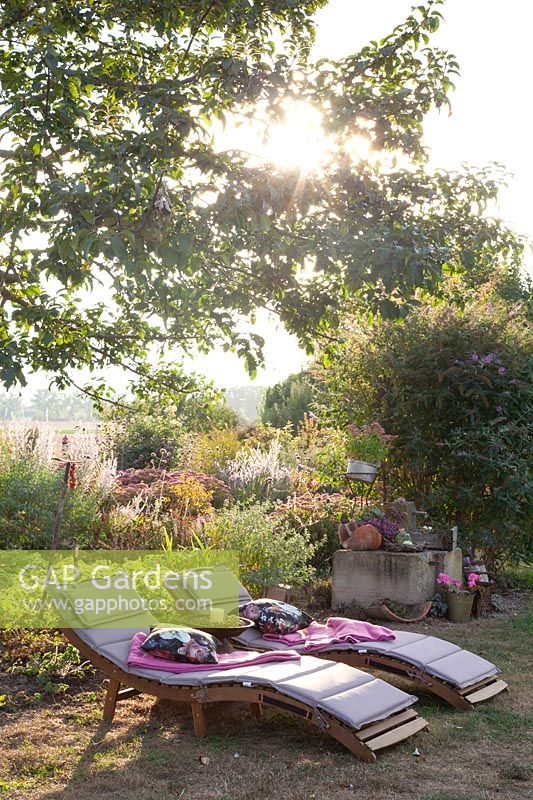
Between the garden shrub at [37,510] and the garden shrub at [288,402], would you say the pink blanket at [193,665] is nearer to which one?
the garden shrub at [37,510]

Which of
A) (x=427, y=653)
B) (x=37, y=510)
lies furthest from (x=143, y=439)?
(x=427, y=653)

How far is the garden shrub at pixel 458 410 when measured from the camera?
845cm

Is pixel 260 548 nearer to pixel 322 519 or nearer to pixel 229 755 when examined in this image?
pixel 322 519

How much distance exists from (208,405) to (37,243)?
1778 mm

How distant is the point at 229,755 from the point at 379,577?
3.57m

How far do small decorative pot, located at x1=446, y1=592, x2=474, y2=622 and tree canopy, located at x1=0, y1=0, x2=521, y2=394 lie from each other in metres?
2.95

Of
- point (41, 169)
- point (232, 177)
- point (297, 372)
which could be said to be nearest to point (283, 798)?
point (232, 177)

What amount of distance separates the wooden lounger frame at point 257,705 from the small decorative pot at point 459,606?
317cm

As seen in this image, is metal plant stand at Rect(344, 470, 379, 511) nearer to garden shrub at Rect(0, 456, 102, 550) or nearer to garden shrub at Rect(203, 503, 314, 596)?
garden shrub at Rect(203, 503, 314, 596)

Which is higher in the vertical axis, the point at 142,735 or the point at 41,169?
the point at 41,169

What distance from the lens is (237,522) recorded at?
24.5ft

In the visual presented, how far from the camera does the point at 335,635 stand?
5.13 m

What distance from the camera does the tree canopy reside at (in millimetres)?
4062

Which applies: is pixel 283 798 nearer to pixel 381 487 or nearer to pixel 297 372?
pixel 381 487
